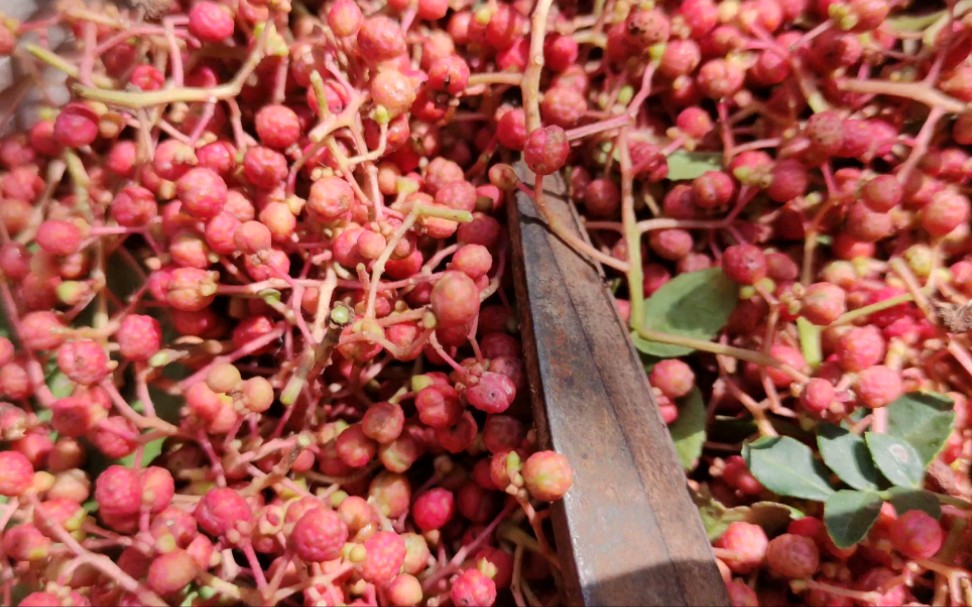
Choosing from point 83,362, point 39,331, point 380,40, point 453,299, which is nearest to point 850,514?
point 453,299

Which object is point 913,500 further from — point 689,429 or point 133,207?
point 133,207

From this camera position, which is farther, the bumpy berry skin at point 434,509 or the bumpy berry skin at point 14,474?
the bumpy berry skin at point 434,509

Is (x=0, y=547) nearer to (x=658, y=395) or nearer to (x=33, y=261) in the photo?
(x=33, y=261)

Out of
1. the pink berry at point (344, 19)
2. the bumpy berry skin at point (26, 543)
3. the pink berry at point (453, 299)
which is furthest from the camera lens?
the pink berry at point (344, 19)

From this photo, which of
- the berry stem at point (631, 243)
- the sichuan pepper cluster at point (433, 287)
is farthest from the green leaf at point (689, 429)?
the berry stem at point (631, 243)

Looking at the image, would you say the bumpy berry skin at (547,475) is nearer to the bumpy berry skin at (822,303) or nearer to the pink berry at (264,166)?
the bumpy berry skin at (822,303)

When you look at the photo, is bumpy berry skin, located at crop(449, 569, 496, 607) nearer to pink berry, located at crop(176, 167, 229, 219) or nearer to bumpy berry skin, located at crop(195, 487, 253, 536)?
bumpy berry skin, located at crop(195, 487, 253, 536)
